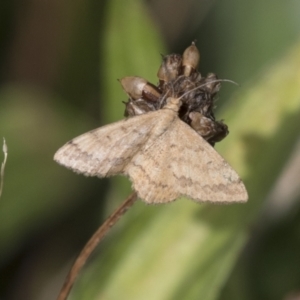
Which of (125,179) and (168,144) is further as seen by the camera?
(125,179)

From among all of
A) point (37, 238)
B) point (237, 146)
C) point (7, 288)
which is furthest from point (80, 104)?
point (237, 146)

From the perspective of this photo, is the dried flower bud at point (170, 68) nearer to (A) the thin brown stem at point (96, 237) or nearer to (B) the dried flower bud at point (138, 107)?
(B) the dried flower bud at point (138, 107)

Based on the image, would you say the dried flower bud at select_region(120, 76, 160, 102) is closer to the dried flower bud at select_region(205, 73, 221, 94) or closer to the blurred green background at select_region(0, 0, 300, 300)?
the dried flower bud at select_region(205, 73, 221, 94)

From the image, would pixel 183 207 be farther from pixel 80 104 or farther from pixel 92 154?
pixel 80 104

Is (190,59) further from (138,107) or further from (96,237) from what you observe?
(96,237)

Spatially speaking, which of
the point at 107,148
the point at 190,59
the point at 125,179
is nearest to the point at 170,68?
the point at 190,59

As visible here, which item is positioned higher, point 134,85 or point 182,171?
point 134,85

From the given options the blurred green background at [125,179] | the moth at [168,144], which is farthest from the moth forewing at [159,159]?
the blurred green background at [125,179]
